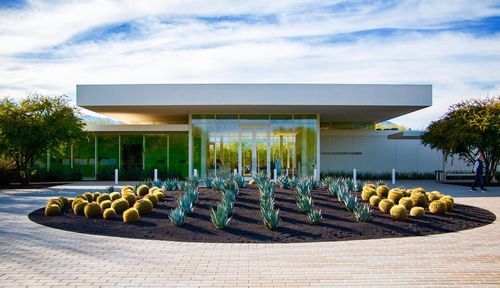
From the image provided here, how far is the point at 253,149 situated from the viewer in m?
25.6

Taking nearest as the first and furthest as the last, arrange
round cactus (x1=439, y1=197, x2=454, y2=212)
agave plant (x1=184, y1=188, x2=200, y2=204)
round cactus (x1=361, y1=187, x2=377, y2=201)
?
round cactus (x1=439, y1=197, x2=454, y2=212) < agave plant (x1=184, y1=188, x2=200, y2=204) < round cactus (x1=361, y1=187, x2=377, y2=201)

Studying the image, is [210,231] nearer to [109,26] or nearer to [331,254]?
[331,254]

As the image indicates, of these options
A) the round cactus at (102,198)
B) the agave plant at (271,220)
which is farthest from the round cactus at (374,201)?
the round cactus at (102,198)

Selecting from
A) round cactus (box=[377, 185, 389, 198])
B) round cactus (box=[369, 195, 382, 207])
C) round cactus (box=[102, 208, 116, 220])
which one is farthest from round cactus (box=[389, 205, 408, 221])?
round cactus (box=[102, 208, 116, 220])

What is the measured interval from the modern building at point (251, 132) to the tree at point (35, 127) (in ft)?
4.38

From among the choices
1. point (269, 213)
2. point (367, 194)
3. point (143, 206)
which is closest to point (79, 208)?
point (143, 206)

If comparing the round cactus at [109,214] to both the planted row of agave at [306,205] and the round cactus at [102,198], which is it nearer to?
the round cactus at [102,198]

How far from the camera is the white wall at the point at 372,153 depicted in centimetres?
3198

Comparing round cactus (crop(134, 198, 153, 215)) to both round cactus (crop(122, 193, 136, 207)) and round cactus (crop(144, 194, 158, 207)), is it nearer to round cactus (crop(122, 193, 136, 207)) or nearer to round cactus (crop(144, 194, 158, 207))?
round cactus (crop(144, 194, 158, 207))

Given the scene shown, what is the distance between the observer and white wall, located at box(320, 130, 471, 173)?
3198 centimetres

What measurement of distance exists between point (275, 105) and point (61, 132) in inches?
400

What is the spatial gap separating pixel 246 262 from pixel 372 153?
26388 millimetres

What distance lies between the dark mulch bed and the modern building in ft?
32.7

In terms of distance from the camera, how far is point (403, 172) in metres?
32.1
